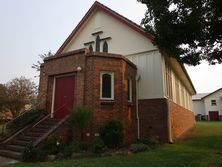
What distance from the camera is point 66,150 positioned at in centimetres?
810

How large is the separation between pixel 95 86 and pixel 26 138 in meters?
4.11

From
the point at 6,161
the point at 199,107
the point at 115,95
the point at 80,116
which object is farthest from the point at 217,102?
the point at 6,161

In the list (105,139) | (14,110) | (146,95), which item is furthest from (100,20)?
(14,110)

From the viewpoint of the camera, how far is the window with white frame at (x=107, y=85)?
11.1 meters

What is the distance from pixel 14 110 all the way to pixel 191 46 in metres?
23.8

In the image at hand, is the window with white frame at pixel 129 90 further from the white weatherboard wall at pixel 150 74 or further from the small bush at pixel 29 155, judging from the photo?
the small bush at pixel 29 155

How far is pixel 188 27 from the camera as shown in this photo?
8.24 m

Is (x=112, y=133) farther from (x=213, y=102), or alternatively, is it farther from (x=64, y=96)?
(x=213, y=102)

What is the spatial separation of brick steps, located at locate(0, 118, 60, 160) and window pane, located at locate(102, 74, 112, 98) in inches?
121

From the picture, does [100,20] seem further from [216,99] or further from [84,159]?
[216,99]

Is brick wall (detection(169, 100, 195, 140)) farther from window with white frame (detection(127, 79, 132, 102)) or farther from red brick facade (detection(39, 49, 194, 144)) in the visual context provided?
window with white frame (detection(127, 79, 132, 102))

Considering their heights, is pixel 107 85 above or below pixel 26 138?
above

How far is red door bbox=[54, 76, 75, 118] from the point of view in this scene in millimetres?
11602

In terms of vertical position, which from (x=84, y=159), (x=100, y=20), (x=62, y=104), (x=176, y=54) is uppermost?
(x=100, y=20)
